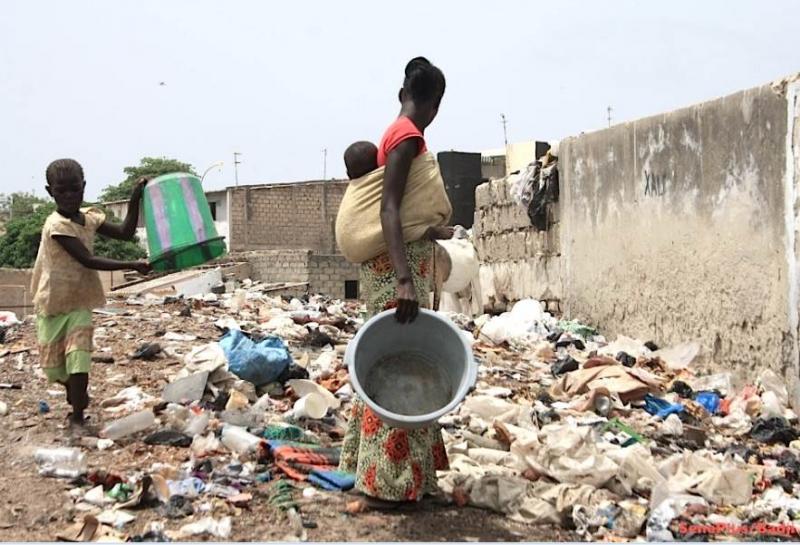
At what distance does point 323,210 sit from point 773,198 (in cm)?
2650

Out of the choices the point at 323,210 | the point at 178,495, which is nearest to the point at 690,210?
the point at 178,495

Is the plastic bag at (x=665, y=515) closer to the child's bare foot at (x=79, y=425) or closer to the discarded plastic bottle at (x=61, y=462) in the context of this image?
the discarded plastic bottle at (x=61, y=462)

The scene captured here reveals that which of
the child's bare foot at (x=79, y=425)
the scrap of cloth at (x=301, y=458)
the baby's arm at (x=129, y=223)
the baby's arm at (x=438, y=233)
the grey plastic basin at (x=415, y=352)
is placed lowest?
the scrap of cloth at (x=301, y=458)

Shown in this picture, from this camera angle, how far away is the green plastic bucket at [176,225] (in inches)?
156

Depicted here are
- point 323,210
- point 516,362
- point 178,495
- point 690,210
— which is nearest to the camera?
point 178,495

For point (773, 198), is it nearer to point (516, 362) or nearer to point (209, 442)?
point (516, 362)

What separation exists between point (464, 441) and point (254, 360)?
1.44 metres

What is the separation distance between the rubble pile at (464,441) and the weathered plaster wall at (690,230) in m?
0.25

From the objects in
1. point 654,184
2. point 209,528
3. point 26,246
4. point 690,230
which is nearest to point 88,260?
point 209,528

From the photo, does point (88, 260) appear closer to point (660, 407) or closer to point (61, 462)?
point (61, 462)

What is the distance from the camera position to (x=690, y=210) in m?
6.14

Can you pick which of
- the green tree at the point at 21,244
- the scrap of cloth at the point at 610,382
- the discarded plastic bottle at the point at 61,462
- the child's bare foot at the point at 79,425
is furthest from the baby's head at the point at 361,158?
the green tree at the point at 21,244

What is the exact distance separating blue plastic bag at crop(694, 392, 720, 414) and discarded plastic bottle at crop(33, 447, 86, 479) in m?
3.51

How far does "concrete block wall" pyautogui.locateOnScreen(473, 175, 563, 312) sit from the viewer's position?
851 centimetres
